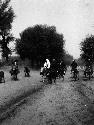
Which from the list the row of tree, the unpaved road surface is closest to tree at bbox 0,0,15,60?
the row of tree

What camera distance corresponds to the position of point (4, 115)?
15.2 m

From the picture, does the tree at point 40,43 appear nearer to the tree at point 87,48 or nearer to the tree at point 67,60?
the tree at point 87,48

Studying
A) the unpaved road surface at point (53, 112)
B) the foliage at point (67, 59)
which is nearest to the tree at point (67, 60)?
the foliage at point (67, 59)

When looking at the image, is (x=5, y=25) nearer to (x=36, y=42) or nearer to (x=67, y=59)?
(x=36, y=42)

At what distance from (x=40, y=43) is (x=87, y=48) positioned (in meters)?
9.04

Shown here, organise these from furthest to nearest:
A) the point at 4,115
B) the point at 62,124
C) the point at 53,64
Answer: the point at 53,64 → the point at 4,115 → the point at 62,124

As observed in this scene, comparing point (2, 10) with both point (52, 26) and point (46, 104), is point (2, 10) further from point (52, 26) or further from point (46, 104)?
point (46, 104)

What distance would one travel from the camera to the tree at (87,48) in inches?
2445

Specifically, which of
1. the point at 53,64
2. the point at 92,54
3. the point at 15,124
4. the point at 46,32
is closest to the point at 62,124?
the point at 15,124

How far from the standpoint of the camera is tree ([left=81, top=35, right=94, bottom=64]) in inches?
2445

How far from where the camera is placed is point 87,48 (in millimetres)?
62750

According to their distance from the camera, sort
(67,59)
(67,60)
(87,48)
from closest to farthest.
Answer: (87,48), (67,60), (67,59)

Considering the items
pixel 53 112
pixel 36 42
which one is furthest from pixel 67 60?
pixel 53 112

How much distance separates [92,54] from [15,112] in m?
46.9
